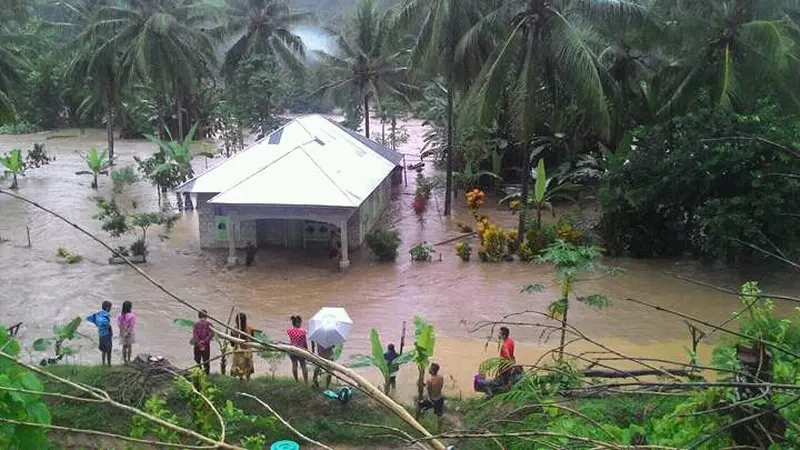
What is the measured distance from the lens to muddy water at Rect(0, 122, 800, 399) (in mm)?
13023

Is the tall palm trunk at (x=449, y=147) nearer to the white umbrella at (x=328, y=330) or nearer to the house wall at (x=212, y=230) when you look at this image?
the house wall at (x=212, y=230)

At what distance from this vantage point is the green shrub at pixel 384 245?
57.9 ft

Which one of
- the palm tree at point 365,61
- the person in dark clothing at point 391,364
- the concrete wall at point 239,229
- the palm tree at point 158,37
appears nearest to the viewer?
the person in dark clothing at point 391,364

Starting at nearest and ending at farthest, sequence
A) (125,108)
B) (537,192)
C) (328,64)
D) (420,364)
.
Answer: (420,364)
(537,192)
(328,64)
(125,108)

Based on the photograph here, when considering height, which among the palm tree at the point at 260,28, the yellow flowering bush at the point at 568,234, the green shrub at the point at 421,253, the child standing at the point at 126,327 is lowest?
the child standing at the point at 126,327

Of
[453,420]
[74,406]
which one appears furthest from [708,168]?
[74,406]

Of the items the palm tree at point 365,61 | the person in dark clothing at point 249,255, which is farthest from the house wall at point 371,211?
the palm tree at point 365,61

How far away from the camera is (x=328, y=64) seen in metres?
28.8

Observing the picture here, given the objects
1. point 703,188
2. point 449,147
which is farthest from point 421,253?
point 703,188

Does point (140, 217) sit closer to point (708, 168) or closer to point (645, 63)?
point (708, 168)

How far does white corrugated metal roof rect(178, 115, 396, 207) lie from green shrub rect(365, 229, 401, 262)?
1.05m

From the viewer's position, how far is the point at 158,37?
26.6m

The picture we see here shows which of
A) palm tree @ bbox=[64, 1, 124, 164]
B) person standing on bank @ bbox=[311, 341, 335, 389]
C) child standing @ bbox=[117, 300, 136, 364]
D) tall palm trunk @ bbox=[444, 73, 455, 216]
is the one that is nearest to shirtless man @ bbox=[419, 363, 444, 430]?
person standing on bank @ bbox=[311, 341, 335, 389]

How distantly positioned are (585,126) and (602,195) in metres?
6.50
